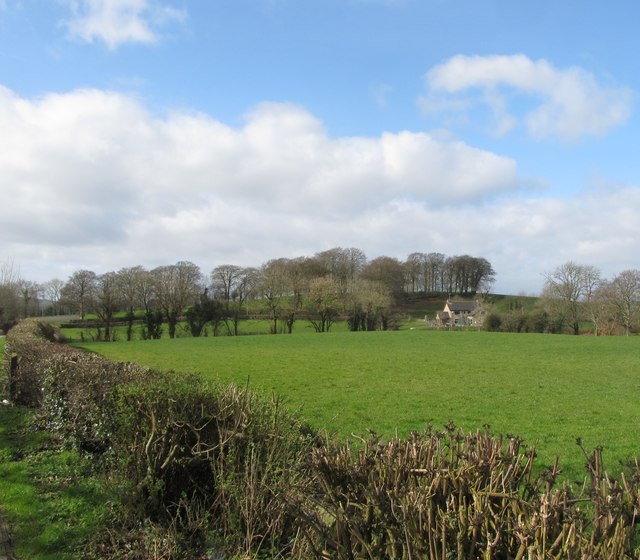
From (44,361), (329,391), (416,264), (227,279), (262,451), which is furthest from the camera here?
(416,264)

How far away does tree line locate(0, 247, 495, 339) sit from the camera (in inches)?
2281

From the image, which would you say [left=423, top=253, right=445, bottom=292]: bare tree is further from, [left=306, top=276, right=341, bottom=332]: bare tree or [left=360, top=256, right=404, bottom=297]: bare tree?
[left=306, top=276, right=341, bottom=332]: bare tree

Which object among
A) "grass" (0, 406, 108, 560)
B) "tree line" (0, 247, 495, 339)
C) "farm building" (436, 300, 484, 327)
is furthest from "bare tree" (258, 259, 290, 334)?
"grass" (0, 406, 108, 560)

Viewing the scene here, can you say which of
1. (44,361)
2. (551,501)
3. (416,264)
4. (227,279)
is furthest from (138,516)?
(416,264)

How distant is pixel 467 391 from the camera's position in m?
15.5

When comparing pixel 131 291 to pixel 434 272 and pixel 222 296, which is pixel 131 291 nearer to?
pixel 222 296

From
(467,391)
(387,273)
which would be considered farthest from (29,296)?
(467,391)

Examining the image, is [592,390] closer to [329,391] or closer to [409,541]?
[329,391]

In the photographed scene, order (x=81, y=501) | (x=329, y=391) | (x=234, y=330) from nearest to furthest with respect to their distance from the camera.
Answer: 1. (x=81, y=501)
2. (x=329, y=391)
3. (x=234, y=330)

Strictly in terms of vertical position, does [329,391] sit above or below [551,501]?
below

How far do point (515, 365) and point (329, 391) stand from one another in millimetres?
11536

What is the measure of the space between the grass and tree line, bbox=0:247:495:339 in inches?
1907

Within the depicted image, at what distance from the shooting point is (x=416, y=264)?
94812 millimetres

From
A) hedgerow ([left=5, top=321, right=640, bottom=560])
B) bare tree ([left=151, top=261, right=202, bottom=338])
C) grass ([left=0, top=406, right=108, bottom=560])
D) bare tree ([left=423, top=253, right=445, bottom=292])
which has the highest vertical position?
bare tree ([left=423, top=253, right=445, bottom=292])
